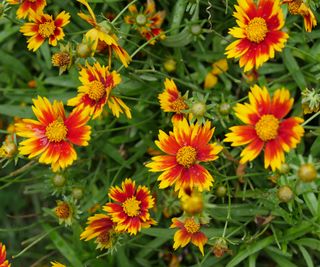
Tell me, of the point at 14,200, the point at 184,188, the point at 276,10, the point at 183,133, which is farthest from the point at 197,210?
the point at 14,200

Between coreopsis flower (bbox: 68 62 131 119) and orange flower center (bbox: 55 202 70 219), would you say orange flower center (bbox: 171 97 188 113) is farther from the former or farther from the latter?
orange flower center (bbox: 55 202 70 219)

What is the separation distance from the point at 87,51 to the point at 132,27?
19.0 inches

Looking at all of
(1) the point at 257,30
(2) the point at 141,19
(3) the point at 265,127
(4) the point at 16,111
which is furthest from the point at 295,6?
(4) the point at 16,111

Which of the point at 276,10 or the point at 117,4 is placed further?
the point at 117,4

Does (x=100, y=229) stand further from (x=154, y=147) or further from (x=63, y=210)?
(x=154, y=147)

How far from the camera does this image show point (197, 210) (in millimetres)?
1434

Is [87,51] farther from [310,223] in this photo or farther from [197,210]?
[310,223]

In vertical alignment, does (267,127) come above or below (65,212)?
above

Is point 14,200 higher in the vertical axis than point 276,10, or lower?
lower

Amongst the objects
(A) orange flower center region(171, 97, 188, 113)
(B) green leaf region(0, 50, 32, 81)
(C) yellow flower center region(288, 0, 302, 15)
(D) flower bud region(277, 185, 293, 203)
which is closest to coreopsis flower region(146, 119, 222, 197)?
(A) orange flower center region(171, 97, 188, 113)

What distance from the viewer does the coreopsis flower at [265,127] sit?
5.01ft

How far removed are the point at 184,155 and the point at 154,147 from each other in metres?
0.36

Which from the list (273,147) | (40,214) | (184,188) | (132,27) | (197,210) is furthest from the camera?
(40,214)

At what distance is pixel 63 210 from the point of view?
1.88 metres
